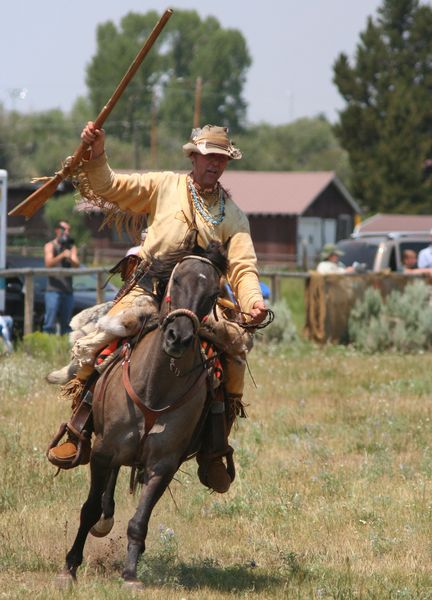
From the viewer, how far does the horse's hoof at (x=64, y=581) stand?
23.1 ft

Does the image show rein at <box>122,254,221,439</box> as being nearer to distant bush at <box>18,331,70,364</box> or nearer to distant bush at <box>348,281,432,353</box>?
distant bush at <box>18,331,70,364</box>

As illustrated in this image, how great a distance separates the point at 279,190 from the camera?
3012 inches

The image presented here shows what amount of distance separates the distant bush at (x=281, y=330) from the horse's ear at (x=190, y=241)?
13.2 meters

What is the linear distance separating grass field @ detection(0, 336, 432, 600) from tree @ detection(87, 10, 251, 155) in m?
104

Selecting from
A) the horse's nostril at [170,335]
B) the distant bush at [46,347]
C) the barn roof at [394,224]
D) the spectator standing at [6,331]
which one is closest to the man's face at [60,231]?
the spectator standing at [6,331]

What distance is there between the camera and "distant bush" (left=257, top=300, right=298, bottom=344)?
2052 cm

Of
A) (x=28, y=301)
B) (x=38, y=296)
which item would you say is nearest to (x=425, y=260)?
(x=38, y=296)

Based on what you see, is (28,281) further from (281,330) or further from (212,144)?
(212,144)

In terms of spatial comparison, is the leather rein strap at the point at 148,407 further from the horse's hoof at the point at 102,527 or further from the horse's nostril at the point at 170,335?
the horse's hoof at the point at 102,527

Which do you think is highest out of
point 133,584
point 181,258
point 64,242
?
point 181,258

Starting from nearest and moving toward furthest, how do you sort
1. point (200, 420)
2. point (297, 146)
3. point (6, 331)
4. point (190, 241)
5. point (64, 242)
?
point (190, 241) < point (200, 420) < point (6, 331) < point (64, 242) < point (297, 146)

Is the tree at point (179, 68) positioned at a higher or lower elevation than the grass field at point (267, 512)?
higher

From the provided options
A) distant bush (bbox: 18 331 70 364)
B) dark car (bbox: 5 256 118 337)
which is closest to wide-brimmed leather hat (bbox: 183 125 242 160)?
distant bush (bbox: 18 331 70 364)

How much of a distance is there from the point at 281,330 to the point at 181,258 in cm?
1363
